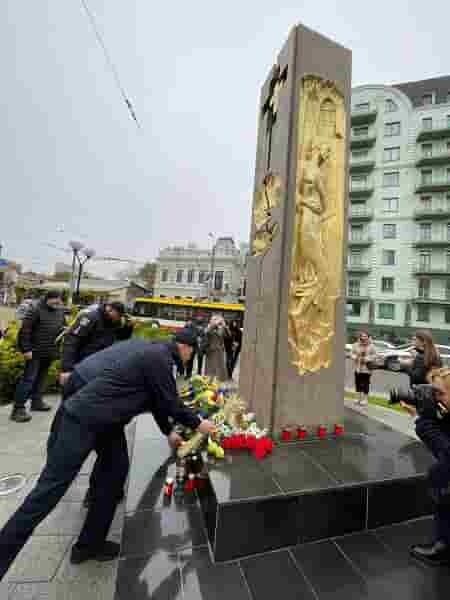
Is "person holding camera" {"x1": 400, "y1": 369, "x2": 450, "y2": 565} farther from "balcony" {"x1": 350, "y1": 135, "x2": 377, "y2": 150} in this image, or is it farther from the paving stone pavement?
"balcony" {"x1": 350, "y1": 135, "x2": 377, "y2": 150}

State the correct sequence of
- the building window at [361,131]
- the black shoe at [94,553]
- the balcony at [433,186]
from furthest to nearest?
the building window at [361,131] < the balcony at [433,186] < the black shoe at [94,553]

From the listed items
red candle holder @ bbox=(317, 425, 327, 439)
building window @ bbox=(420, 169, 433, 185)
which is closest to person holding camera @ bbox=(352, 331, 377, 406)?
red candle holder @ bbox=(317, 425, 327, 439)

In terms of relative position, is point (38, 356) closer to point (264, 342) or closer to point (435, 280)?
point (264, 342)

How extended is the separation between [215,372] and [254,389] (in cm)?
316

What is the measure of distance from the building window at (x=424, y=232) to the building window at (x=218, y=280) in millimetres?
22756

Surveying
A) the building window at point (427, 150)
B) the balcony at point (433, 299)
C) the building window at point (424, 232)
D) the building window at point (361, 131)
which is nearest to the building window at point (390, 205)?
the building window at point (424, 232)

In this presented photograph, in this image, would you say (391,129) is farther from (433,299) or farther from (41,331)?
(41,331)

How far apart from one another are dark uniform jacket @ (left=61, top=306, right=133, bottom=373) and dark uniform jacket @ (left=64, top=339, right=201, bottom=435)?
1.03m

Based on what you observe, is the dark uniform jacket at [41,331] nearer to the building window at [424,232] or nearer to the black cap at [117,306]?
the black cap at [117,306]

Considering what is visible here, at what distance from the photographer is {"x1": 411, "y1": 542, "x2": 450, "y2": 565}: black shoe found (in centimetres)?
204

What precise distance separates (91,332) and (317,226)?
3138 millimetres

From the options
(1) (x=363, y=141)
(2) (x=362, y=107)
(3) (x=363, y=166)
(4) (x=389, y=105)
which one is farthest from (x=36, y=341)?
(4) (x=389, y=105)

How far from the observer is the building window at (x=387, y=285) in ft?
85.1

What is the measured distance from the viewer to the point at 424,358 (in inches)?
160
